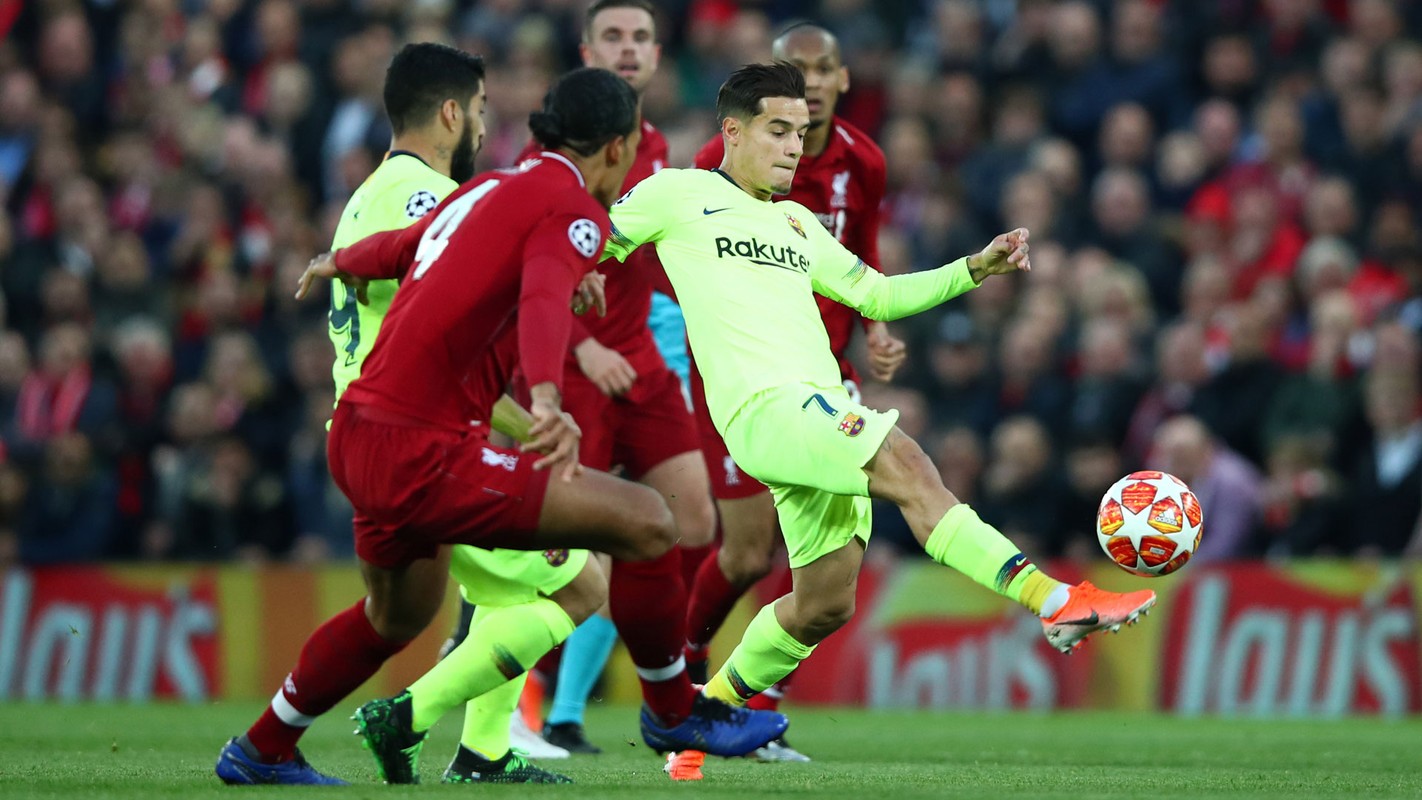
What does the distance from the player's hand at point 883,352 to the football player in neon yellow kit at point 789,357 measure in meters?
0.81


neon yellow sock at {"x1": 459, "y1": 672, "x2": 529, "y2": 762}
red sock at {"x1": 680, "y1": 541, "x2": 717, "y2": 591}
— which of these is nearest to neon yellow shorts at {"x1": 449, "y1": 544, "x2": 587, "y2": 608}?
neon yellow sock at {"x1": 459, "y1": 672, "x2": 529, "y2": 762}

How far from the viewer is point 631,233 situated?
6832mm

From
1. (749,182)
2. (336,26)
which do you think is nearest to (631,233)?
(749,182)

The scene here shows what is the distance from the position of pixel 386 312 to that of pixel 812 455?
1.43m

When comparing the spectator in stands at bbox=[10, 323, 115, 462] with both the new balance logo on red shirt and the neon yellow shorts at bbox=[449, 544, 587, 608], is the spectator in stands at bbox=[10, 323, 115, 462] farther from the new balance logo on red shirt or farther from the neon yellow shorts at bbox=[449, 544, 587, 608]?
the new balance logo on red shirt

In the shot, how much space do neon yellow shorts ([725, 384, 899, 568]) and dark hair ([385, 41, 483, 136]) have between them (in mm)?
1491

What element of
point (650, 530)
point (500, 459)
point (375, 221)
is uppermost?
point (375, 221)

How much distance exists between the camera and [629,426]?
7.96 meters

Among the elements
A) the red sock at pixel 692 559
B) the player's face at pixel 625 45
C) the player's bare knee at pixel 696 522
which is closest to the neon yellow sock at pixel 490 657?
the player's bare knee at pixel 696 522

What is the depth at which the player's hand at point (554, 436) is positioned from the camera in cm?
548

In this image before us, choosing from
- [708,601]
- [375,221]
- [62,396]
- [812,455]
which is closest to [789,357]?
[812,455]

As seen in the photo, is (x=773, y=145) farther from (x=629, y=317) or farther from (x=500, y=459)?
(x=500, y=459)

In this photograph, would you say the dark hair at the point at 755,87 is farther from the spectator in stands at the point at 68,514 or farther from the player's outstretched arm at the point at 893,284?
the spectator in stands at the point at 68,514

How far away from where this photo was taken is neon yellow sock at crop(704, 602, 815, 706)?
680 centimetres
